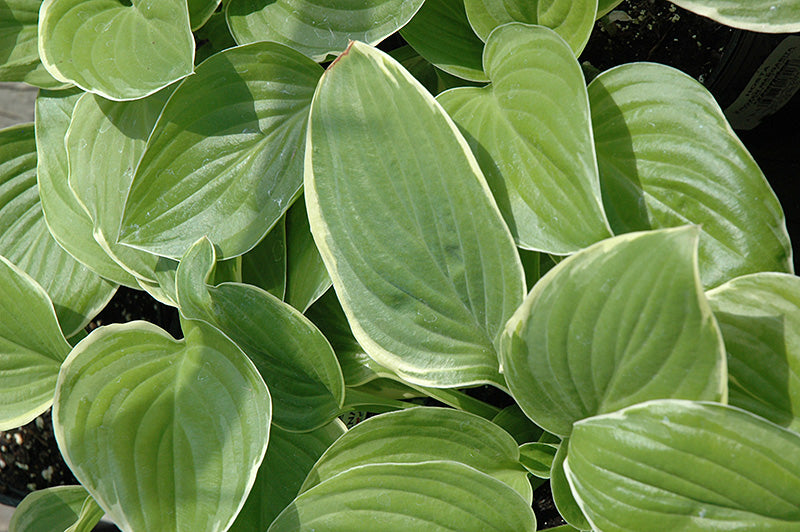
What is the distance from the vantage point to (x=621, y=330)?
358 mm

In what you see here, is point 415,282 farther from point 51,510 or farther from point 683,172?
point 51,510

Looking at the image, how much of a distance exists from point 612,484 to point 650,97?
0.27 meters

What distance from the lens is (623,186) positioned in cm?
46

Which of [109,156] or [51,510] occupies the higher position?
[109,156]

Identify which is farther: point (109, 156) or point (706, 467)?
point (109, 156)

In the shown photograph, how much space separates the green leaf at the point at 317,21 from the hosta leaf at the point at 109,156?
10 cm

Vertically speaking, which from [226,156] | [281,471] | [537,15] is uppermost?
[537,15]

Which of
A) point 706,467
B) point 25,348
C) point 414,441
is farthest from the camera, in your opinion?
point 25,348

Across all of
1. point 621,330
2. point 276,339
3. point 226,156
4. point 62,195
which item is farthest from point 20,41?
point 621,330

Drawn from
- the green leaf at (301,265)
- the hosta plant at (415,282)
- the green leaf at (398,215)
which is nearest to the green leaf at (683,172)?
the hosta plant at (415,282)

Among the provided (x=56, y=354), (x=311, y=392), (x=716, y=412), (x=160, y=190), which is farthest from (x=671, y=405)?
(x=56, y=354)

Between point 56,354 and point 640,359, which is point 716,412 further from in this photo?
point 56,354

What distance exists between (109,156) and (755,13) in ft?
1.79

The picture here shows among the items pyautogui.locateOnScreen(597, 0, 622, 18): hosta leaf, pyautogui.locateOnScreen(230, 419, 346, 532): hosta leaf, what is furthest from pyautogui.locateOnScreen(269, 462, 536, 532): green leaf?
pyautogui.locateOnScreen(597, 0, 622, 18): hosta leaf
